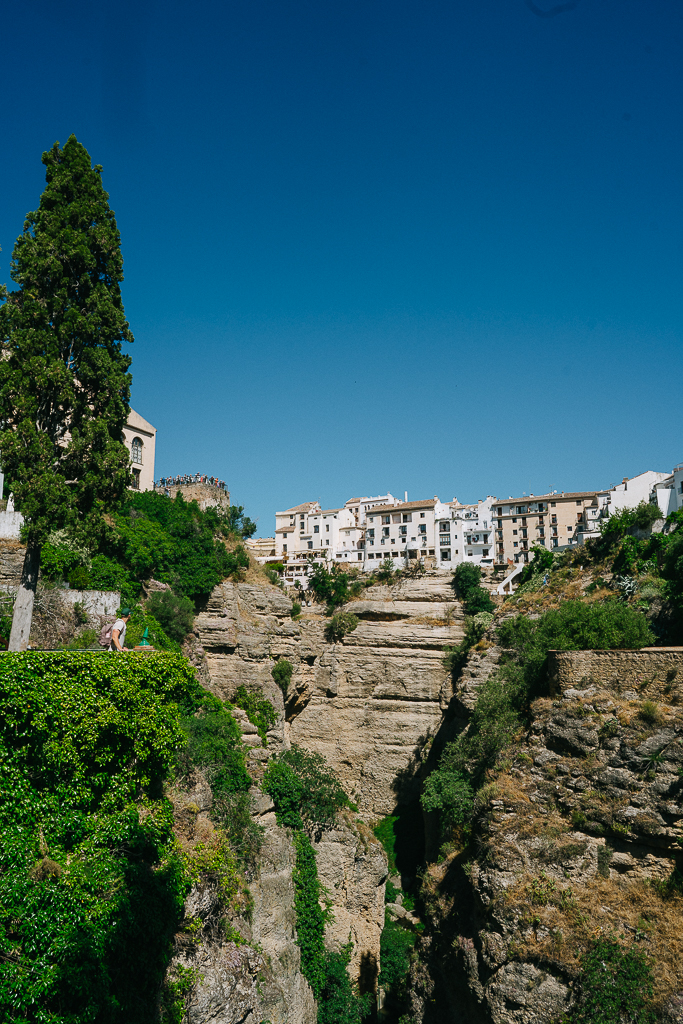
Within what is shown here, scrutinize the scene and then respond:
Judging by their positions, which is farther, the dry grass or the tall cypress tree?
the tall cypress tree

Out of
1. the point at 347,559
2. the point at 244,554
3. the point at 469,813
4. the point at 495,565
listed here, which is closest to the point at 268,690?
the point at 244,554

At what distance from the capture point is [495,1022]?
15.7 m

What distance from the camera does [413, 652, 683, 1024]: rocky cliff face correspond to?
50.6 ft

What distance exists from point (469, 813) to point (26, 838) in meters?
14.6

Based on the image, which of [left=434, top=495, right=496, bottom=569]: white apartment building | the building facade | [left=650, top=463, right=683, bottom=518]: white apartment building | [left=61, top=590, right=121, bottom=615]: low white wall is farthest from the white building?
[left=61, top=590, right=121, bottom=615]: low white wall

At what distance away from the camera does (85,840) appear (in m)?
11.8

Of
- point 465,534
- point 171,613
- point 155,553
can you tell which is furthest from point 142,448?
point 465,534

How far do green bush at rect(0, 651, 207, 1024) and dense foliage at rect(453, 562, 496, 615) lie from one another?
27.7 meters

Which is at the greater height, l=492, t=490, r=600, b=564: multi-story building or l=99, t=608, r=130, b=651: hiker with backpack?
l=492, t=490, r=600, b=564: multi-story building

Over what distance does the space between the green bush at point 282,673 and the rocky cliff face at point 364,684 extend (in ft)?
1.43

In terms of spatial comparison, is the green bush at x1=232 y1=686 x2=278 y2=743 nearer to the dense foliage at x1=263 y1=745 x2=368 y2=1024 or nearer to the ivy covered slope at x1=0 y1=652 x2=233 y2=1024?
the dense foliage at x1=263 y1=745 x2=368 y2=1024

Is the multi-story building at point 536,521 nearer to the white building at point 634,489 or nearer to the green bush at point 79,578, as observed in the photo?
the white building at point 634,489

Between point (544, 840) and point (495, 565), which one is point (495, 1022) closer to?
point (544, 840)

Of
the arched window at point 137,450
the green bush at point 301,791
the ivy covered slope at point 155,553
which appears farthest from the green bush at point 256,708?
the arched window at point 137,450
